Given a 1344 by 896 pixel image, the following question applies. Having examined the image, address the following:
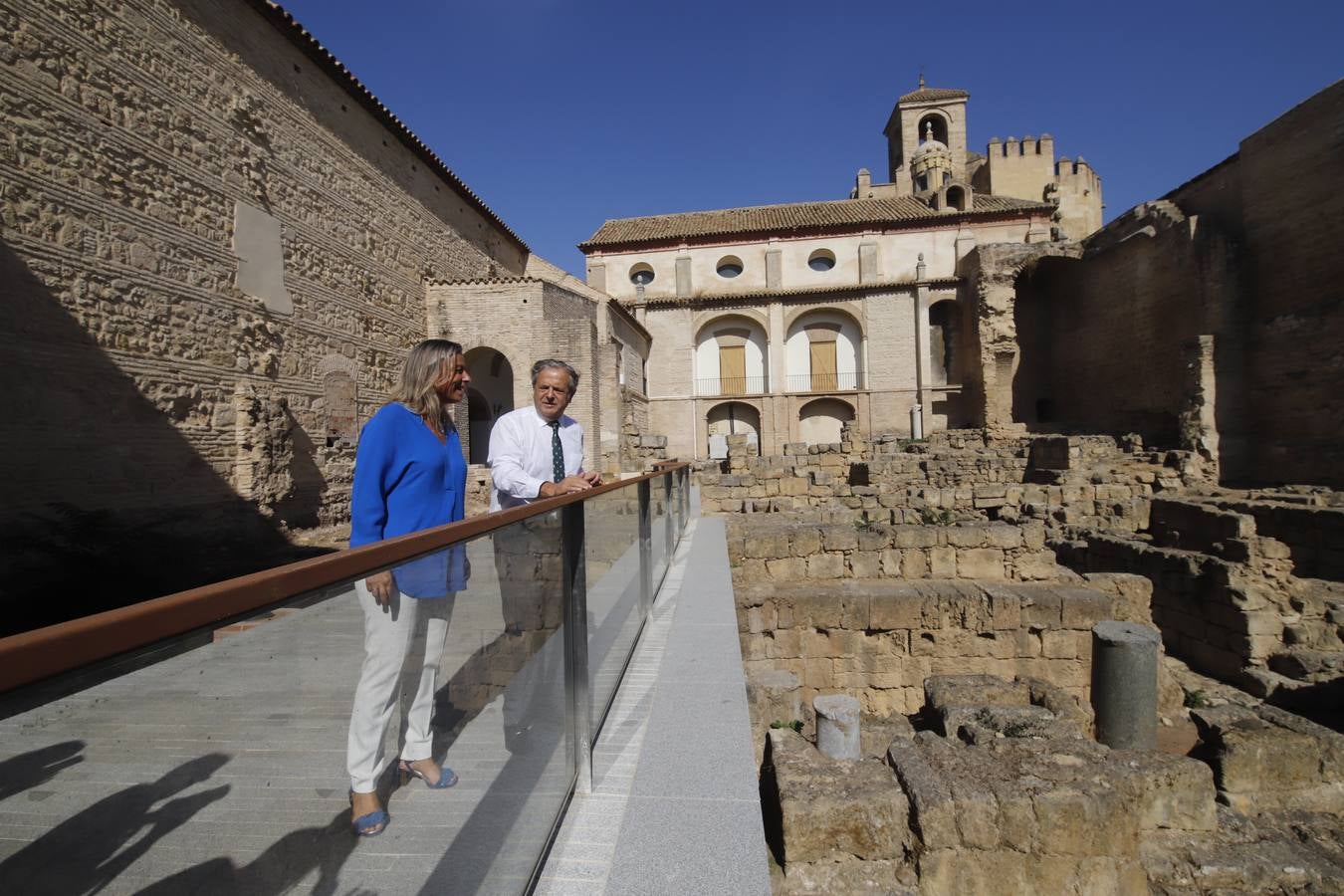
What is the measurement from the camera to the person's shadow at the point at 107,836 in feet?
2.09

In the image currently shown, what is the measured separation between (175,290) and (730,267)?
77.8 ft

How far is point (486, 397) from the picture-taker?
71.4 feet

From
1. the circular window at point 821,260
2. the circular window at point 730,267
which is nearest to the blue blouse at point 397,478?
the circular window at point 730,267

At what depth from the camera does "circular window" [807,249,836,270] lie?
29578 millimetres

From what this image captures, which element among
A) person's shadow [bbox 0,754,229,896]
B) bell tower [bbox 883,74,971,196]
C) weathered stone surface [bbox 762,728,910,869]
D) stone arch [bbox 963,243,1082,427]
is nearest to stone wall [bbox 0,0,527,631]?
weathered stone surface [bbox 762,728,910,869]

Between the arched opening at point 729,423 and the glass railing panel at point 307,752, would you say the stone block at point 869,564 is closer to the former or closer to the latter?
the glass railing panel at point 307,752

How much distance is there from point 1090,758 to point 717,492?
35.8 ft

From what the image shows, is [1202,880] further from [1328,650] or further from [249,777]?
[1328,650]

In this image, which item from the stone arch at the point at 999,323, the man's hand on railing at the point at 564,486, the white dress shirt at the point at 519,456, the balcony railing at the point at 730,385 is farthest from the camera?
the balcony railing at the point at 730,385

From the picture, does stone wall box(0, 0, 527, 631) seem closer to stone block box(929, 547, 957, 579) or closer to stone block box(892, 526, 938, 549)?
stone block box(892, 526, 938, 549)

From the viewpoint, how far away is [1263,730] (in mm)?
4598

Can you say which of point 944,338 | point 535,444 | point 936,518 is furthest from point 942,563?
point 944,338

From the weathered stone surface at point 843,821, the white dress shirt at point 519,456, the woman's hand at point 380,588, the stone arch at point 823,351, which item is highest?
the stone arch at point 823,351

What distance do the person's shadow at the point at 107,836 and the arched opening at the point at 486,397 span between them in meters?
20.9
